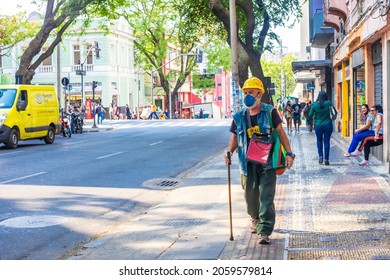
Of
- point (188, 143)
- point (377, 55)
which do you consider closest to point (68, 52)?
point (188, 143)

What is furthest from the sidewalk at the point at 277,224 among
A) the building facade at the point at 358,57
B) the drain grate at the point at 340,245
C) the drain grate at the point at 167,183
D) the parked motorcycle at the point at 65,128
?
the parked motorcycle at the point at 65,128

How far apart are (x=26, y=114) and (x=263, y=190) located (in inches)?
768

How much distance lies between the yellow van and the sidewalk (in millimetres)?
11835

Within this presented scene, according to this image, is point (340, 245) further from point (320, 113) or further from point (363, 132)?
point (363, 132)

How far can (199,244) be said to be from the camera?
26.0 feet

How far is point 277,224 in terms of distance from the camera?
9.01 metres

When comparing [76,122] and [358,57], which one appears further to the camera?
[76,122]

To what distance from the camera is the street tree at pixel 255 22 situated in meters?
24.2

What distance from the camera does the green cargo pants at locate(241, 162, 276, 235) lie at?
307 inches

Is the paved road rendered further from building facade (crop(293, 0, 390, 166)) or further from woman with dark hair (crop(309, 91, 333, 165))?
building facade (crop(293, 0, 390, 166))

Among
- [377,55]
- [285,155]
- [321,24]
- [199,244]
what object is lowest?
[199,244]

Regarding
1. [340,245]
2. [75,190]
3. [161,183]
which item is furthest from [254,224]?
[161,183]

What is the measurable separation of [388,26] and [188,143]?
454 inches
